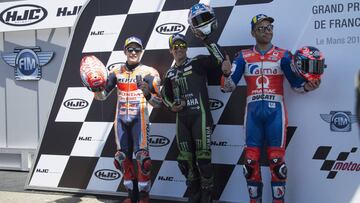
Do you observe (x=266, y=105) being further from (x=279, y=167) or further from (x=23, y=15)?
(x=23, y=15)

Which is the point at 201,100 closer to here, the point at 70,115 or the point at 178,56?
the point at 178,56

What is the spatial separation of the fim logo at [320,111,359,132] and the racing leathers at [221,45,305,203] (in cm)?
41

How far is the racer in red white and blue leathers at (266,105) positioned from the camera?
3.59m

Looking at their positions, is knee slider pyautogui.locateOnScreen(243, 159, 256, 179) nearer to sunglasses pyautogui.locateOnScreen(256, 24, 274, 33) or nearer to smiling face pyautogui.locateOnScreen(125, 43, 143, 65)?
sunglasses pyautogui.locateOnScreen(256, 24, 274, 33)

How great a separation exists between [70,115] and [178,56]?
5.47 ft

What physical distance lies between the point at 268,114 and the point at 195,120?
657 mm

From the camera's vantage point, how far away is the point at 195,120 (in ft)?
12.6

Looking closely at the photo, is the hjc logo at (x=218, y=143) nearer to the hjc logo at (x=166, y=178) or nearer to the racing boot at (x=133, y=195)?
the hjc logo at (x=166, y=178)

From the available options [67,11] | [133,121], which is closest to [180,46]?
[133,121]

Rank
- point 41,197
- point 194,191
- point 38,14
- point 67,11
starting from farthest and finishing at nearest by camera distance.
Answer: point 38,14
point 67,11
point 41,197
point 194,191

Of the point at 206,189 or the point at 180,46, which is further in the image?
the point at 180,46

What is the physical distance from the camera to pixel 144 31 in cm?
457

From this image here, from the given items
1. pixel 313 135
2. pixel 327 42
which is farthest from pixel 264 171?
pixel 327 42

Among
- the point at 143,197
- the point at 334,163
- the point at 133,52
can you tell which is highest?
the point at 133,52
